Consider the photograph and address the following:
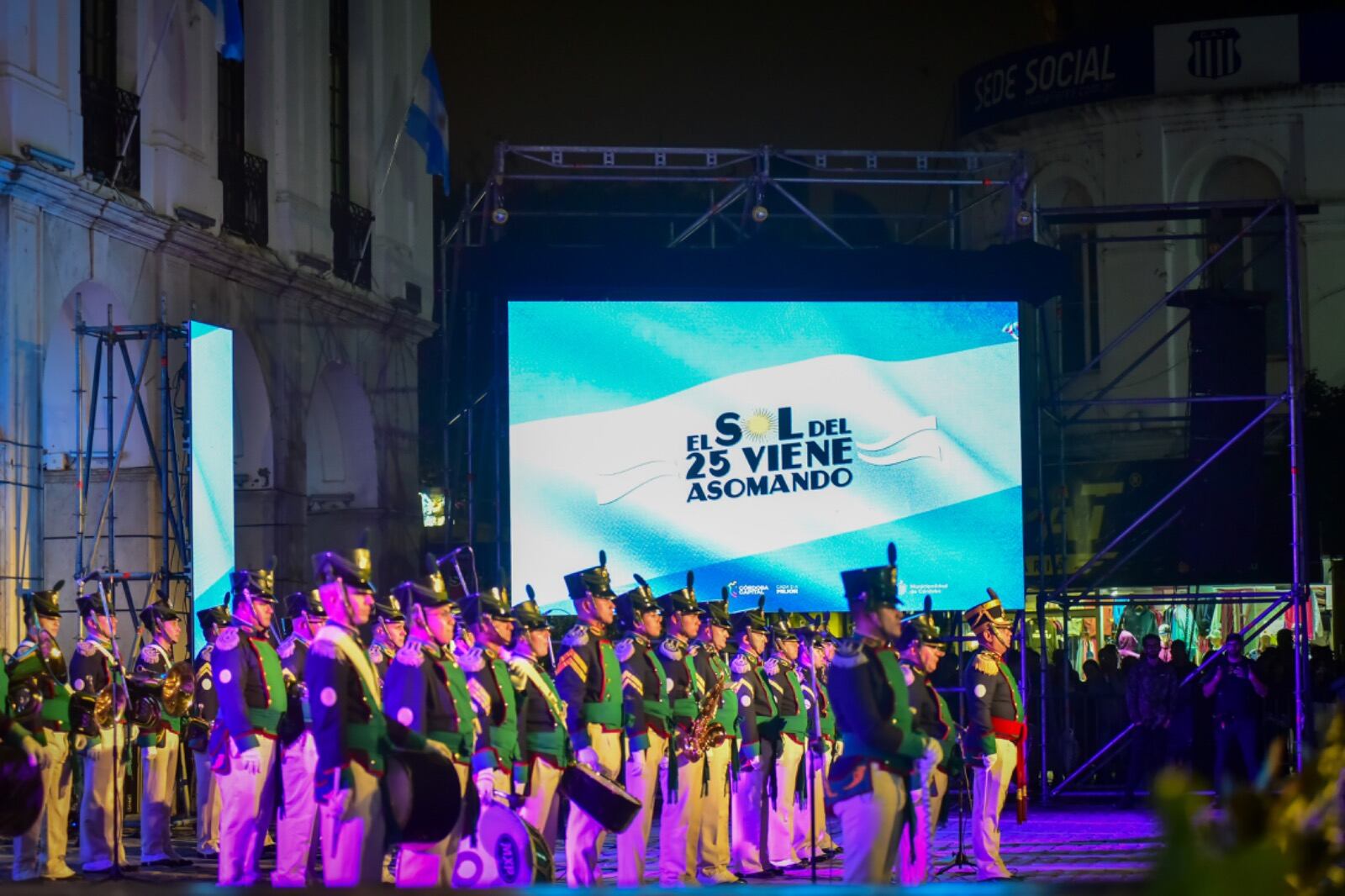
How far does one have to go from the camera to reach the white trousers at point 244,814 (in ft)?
39.5

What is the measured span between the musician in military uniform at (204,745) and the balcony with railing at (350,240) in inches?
396

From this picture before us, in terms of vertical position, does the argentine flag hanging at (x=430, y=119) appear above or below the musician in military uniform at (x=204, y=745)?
above

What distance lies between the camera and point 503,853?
10.2 metres

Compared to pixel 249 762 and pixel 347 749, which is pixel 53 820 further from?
pixel 347 749

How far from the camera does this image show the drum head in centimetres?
675

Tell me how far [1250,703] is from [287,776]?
11.2m

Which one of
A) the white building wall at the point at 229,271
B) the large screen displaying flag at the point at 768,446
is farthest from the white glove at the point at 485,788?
the large screen displaying flag at the point at 768,446

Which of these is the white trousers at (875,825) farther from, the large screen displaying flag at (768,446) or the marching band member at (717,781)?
the large screen displaying flag at (768,446)

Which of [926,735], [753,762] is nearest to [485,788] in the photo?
[926,735]

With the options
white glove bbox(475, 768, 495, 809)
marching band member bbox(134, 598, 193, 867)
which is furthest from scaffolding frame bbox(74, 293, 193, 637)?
white glove bbox(475, 768, 495, 809)

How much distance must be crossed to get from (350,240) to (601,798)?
15.6 meters

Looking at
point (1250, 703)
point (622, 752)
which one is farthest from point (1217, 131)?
point (622, 752)

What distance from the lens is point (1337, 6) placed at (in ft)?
104

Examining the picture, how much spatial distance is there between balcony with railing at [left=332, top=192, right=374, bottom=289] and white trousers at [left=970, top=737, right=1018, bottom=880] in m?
13.3
